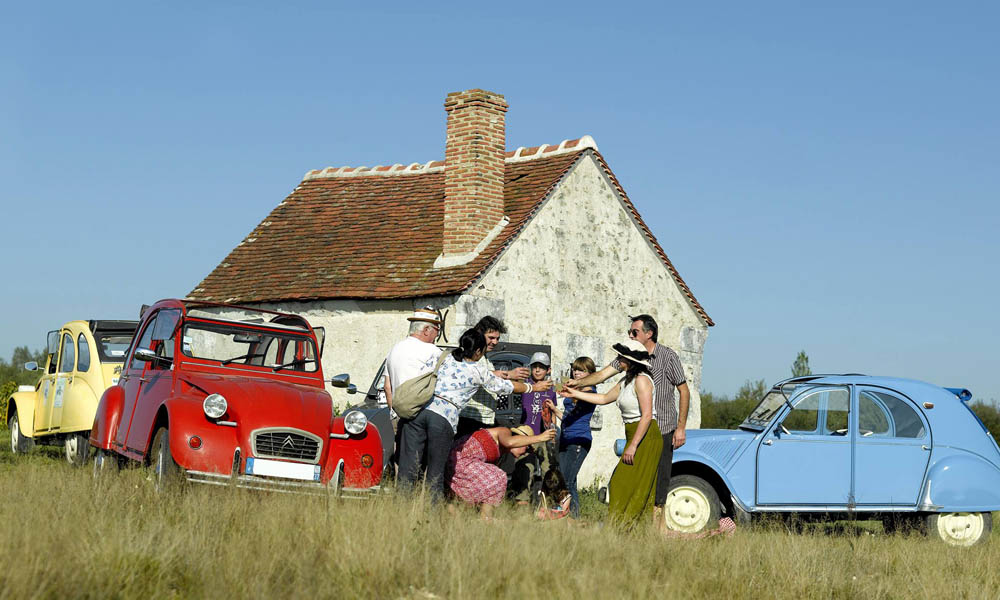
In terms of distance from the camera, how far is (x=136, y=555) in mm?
6109

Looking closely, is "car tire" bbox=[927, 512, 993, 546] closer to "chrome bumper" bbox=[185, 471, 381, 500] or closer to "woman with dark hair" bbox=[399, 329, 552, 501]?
"woman with dark hair" bbox=[399, 329, 552, 501]

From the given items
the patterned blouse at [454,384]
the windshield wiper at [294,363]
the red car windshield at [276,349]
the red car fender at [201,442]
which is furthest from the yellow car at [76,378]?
the patterned blouse at [454,384]

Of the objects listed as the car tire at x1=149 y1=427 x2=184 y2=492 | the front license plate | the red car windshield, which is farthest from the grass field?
the red car windshield

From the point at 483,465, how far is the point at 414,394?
90 centimetres

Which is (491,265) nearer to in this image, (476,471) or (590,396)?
(476,471)

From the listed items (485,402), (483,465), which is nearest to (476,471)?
(483,465)

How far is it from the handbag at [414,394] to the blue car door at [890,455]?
16.0 ft

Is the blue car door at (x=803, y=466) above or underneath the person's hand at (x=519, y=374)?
underneath

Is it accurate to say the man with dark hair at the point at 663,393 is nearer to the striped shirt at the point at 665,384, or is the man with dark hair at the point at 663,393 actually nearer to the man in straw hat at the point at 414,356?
the striped shirt at the point at 665,384

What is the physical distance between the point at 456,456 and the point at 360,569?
8.31 feet

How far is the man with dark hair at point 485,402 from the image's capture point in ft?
30.1

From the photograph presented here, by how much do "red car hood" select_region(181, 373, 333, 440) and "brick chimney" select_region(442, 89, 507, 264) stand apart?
26.7 feet

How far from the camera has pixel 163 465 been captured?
9016 millimetres

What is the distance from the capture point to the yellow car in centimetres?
1374
